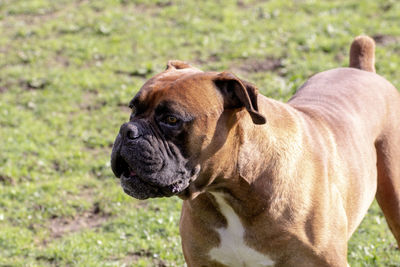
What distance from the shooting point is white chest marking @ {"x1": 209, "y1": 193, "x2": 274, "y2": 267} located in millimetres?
3973

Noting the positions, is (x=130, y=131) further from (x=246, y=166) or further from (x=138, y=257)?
(x=138, y=257)

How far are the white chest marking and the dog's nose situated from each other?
73cm

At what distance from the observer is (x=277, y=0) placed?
10.8 meters

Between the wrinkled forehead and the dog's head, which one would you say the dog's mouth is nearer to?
the dog's head

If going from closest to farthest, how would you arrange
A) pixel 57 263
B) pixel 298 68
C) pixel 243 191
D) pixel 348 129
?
pixel 243 191
pixel 348 129
pixel 57 263
pixel 298 68

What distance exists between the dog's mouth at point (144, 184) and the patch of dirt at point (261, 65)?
5.37 m

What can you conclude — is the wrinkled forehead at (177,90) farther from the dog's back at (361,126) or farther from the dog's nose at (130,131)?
the dog's back at (361,126)

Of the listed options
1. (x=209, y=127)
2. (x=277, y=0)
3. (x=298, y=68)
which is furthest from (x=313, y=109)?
(x=277, y=0)

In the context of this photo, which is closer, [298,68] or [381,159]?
[381,159]

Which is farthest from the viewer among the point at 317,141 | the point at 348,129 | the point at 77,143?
the point at 77,143

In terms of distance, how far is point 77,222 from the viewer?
6371mm

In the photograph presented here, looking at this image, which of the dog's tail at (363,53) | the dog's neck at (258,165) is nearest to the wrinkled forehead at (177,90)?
the dog's neck at (258,165)

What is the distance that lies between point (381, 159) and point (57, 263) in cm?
290

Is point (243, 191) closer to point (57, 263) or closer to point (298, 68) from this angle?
point (57, 263)
